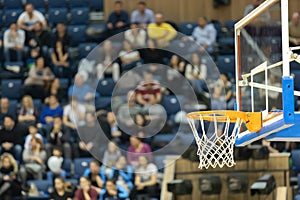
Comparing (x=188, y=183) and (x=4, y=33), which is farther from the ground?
(x=4, y=33)

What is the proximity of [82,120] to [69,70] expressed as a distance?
1.60 metres

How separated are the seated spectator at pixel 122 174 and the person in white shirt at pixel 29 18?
4.23 meters

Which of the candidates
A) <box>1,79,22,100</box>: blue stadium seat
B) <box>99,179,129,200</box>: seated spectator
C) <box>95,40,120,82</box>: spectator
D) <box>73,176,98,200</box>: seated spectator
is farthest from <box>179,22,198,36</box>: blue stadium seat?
<box>73,176,98,200</box>: seated spectator

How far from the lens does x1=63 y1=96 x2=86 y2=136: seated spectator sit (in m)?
16.1

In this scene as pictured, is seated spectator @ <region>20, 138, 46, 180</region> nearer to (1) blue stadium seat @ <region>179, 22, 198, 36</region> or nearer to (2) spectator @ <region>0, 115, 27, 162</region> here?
(2) spectator @ <region>0, 115, 27, 162</region>

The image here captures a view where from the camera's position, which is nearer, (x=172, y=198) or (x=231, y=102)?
(x=172, y=198)

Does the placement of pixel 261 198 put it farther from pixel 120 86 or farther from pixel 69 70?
pixel 69 70

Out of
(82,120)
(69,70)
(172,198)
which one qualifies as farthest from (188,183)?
(69,70)

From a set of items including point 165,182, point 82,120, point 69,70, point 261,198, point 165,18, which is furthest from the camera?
point 165,18

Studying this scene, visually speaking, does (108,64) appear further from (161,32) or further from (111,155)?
(111,155)

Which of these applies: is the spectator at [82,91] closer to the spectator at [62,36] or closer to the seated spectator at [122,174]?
the spectator at [62,36]

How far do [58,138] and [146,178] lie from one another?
1.81m

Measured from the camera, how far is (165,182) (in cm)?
1477

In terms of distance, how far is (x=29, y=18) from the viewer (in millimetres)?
18422
